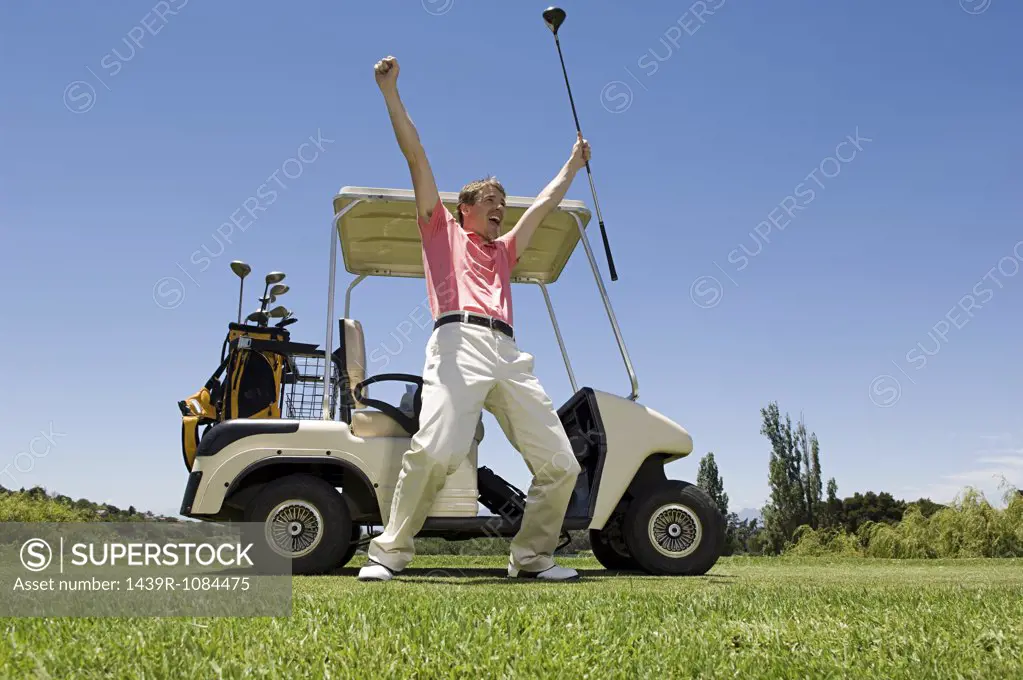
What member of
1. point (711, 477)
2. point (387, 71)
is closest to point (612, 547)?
point (387, 71)

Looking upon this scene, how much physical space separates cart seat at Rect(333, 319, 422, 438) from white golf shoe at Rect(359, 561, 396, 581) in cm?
81

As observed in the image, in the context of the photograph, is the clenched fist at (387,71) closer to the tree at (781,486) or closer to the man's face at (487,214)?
the man's face at (487,214)

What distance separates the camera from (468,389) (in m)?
4.01

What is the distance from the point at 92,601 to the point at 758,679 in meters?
2.08

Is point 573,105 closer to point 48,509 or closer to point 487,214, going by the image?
point 487,214

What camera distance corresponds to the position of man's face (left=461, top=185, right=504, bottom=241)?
14.7 feet

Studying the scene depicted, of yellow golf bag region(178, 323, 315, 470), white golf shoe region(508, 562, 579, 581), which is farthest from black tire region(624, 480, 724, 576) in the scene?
yellow golf bag region(178, 323, 315, 470)

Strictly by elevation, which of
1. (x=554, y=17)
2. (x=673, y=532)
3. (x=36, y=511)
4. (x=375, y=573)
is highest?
(x=554, y=17)

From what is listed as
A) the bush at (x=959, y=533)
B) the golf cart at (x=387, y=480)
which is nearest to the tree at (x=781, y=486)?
the bush at (x=959, y=533)

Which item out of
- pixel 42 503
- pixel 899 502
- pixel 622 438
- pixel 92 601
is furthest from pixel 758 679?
pixel 899 502

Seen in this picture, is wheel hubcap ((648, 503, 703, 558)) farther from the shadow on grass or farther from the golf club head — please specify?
the golf club head

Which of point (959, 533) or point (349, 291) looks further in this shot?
point (959, 533)

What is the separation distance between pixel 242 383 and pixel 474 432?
3361mm

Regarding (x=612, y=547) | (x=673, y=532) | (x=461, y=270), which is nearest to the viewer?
(x=461, y=270)
